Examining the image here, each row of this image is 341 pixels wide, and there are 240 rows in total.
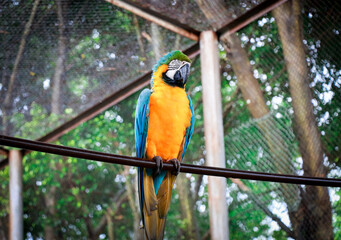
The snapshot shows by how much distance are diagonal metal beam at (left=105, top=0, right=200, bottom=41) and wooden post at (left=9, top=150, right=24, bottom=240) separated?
114 centimetres

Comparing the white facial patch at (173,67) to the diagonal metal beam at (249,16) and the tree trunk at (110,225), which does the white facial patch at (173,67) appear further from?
the tree trunk at (110,225)

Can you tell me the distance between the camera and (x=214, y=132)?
6.26 feet

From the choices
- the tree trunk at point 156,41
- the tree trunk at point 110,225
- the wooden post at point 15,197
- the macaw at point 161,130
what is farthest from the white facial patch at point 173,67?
the tree trunk at point 110,225

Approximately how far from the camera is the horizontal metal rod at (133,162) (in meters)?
0.96

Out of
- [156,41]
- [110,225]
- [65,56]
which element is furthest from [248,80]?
[110,225]

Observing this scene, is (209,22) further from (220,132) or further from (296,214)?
(296,214)

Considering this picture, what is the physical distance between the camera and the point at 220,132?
6.31ft

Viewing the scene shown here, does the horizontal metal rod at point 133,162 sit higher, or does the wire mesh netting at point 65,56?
the wire mesh netting at point 65,56

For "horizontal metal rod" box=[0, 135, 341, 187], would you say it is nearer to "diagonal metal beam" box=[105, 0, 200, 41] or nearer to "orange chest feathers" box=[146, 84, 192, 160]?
"orange chest feathers" box=[146, 84, 192, 160]

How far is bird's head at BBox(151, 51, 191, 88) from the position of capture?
1.87 meters

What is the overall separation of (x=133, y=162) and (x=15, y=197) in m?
1.49

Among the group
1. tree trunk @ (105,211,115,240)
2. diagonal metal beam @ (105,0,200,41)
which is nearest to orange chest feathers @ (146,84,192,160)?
diagonal metal beam @ (105,0,200,41)

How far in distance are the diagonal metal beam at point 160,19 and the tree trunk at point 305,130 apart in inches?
18.8

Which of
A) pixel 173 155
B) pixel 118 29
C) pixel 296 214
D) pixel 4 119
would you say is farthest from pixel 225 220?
pixel 4 119
